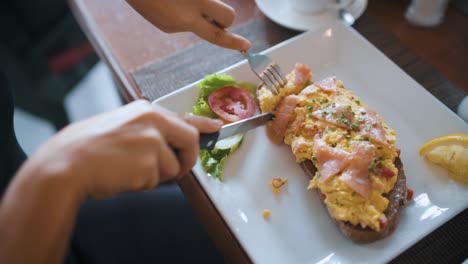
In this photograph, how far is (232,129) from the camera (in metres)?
1.19

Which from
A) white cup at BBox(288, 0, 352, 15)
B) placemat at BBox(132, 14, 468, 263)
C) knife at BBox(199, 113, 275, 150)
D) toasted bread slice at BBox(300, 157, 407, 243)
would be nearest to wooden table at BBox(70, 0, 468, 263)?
placemat at BBox(132, 14, 468, 263)

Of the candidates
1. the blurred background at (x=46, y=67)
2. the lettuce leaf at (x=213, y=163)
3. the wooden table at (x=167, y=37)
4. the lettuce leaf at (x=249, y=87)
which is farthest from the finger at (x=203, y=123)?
the blurred background at (x=46, y=67)

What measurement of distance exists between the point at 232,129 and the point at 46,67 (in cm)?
165

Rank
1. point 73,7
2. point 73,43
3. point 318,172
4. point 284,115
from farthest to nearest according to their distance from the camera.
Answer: point 73,43, point 73,7, point 284,115, point 318,172

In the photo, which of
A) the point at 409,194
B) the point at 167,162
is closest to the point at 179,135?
the point at 167,162

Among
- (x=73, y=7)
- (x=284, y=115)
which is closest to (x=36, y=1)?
(x=73, y=7)

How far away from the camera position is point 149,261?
124 cm

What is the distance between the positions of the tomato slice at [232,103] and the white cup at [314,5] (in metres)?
0.54

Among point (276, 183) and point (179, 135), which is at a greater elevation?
point (179, 135)

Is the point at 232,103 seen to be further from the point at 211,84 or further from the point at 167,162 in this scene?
the point at 167,162

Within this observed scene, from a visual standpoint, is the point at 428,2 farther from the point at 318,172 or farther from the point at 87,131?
the point at 87,131

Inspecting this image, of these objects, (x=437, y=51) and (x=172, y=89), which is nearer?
(x=172, y=89)

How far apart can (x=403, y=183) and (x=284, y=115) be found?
0.44 meters

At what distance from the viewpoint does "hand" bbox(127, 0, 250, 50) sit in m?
1.24
